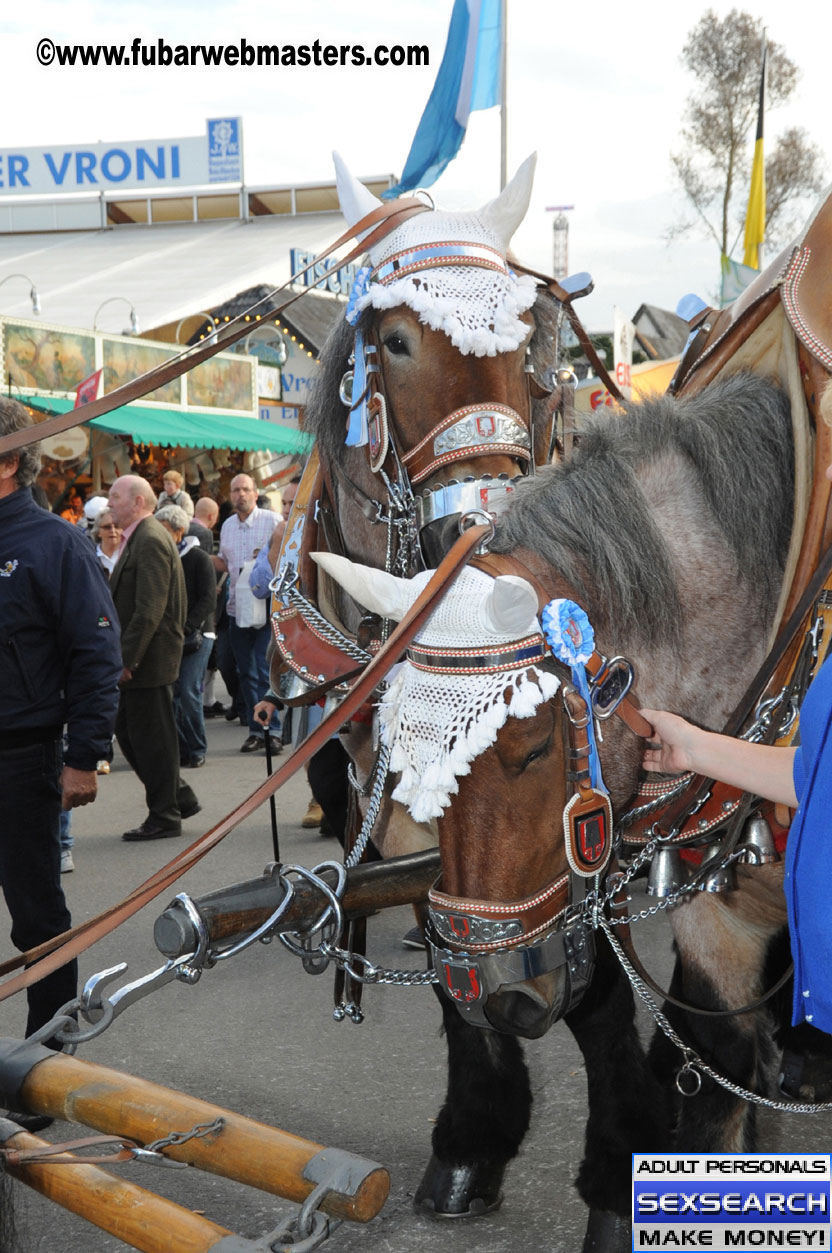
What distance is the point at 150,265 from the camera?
28.3 metres

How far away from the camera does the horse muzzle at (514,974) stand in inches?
73.7

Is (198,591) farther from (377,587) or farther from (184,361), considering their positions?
(377,587)

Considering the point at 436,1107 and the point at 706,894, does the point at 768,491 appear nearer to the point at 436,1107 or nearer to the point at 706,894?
the point at 706,894

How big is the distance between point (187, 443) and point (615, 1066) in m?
13.3

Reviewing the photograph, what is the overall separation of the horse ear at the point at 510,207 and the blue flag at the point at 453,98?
54 cm

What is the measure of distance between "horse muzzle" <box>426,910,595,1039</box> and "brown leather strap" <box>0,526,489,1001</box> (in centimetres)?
34

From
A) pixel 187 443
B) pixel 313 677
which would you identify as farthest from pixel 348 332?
pixel 187 443

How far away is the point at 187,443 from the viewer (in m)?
15.0

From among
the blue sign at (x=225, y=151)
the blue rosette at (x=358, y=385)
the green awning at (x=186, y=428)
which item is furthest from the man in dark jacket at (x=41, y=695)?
the blue sign at (x=225, y=151)

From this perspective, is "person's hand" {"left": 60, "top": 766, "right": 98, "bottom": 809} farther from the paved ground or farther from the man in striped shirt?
the man in striped shirt

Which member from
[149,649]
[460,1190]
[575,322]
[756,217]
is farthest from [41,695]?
[756,217]

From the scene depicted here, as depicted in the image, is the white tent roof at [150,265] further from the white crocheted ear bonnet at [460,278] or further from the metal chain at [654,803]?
the metal chain at [654,803]

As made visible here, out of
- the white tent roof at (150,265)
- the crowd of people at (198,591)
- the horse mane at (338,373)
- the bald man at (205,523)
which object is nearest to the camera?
the horse mane at (338,373)

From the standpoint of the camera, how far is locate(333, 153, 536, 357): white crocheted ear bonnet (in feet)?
8.94
